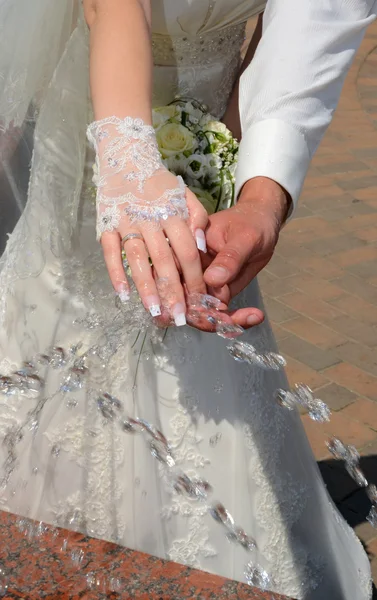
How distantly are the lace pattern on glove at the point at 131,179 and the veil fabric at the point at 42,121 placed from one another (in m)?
0.36

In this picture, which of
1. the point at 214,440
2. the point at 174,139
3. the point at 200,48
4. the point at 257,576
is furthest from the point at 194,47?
the point at 257,576

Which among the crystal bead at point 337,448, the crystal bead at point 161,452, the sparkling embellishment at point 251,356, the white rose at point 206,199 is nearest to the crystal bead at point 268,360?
the sparkling embellishment at point 251,356

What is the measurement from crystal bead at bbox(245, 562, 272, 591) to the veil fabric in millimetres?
832

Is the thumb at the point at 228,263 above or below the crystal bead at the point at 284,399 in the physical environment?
above

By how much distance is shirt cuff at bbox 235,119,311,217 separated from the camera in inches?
63.2

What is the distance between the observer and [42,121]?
189cm

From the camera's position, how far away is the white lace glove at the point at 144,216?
1336 mm

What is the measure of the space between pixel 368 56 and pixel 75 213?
7.16m

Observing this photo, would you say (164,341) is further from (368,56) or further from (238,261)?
(368,56)

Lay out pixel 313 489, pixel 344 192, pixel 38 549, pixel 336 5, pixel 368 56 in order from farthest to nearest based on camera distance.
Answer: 1. pixel 368 56
2. pixel 344 192
3. pixel 313 489
4. pixel 336 5
5. pixel 38 549

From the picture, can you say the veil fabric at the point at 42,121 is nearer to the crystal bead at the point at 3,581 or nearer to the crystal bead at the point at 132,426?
the crystal bead at the point at 132,426

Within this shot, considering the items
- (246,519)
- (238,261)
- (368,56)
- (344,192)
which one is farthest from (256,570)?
(368,56)

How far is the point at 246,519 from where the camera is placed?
2059 millimetres

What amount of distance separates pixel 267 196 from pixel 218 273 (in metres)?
0.29
